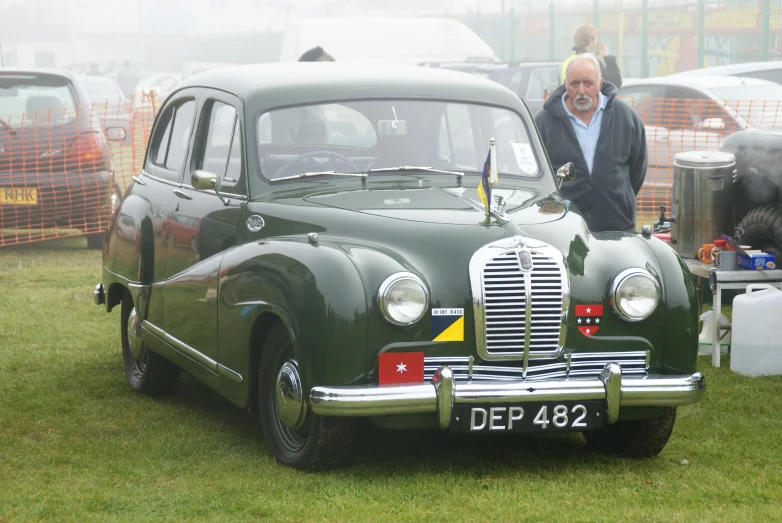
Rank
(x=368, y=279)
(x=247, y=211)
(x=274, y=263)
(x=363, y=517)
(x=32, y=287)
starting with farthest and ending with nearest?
(x=32, y=287) → (x=247, y=211) → (x=274, y=263) → (x=368, y=279) → (x=363, y=517)

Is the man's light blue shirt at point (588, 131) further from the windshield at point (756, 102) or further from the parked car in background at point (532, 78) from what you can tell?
the parked car in background at point (532, 78)

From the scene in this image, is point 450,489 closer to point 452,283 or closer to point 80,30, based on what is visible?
point 452,283

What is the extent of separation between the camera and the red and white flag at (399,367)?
479 centimetres

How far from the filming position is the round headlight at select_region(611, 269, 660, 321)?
503 cm

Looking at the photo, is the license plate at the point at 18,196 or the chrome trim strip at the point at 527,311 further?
the license plate at the point at 18,196

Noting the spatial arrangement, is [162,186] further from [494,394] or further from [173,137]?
[494,394]

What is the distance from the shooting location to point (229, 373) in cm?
557

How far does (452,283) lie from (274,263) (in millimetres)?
756

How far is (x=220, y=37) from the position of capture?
63.7 m

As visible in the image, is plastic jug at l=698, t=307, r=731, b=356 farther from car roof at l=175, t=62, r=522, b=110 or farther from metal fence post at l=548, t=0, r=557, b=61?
metal fence post at l=548, t=0, r=557, b=61

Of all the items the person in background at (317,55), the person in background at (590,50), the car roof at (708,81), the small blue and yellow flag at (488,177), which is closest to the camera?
the small blue and yellow flag at (488,177)

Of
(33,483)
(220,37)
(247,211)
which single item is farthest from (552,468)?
(220,37)

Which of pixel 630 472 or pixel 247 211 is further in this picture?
pixel 247 211

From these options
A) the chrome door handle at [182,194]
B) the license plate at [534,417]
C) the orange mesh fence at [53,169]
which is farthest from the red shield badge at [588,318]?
the orange mesh fence at [53,169]
